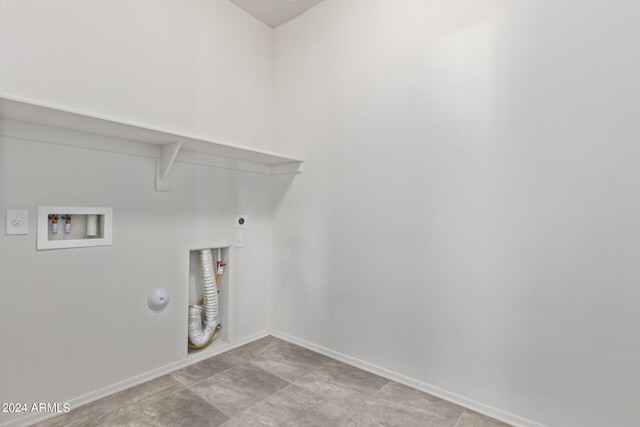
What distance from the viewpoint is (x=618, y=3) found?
4.54ft

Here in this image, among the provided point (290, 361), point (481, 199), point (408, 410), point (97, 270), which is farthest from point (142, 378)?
point (481, 199)

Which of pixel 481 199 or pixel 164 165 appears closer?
pixel 481 199

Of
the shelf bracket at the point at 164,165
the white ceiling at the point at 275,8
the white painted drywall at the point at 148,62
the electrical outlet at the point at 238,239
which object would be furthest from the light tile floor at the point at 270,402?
the white ceiling at the point at 275,8

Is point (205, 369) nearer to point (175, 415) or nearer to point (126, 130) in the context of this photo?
point (175, 415)

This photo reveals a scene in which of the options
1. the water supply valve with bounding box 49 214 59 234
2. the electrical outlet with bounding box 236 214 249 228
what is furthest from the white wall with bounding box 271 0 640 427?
the water supply valve with bounding box 49 214 59 234

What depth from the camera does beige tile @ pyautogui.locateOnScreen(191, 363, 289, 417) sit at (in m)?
1.73

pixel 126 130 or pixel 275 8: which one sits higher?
pixel 275 8

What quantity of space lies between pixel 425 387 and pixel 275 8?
3025 millimetres

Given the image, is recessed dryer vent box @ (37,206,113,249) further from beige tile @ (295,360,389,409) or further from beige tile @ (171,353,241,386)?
beige tile @ (295,360,389,409)

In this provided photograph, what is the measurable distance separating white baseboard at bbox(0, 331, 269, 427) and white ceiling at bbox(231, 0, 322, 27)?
108 inches

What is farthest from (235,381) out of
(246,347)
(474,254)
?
(474,254)

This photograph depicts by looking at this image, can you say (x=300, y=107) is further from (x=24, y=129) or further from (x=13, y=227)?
(x=13, y=227)

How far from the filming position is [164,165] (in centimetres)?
198

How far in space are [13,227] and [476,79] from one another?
2512 millimetres
